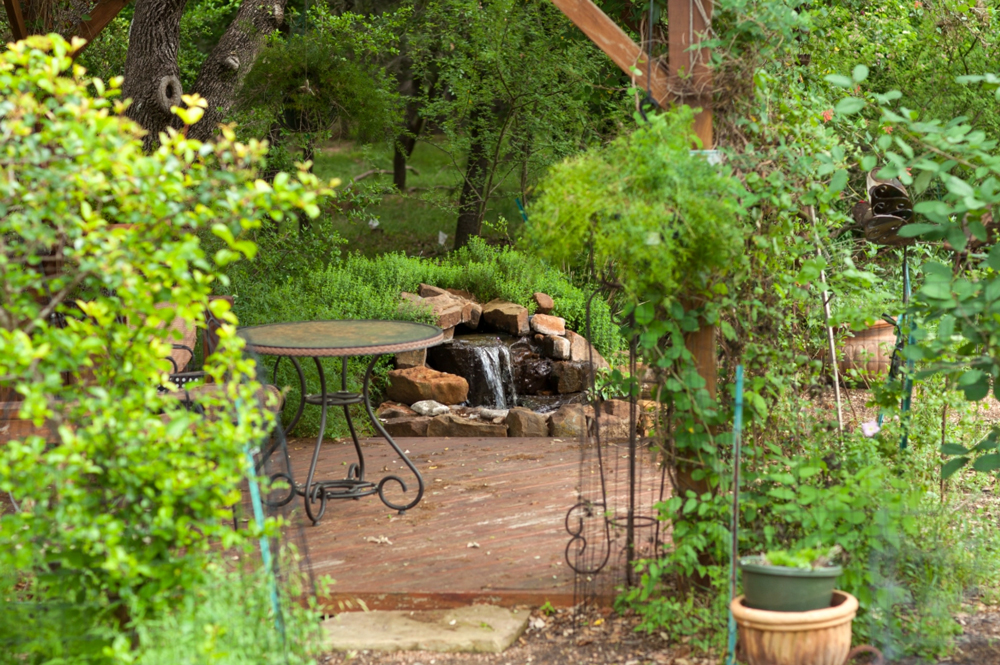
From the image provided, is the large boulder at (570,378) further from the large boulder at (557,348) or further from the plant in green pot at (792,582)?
the plant in green pot at (792,582)

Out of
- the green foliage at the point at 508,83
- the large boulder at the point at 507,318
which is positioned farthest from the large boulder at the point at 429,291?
the green foliage at the point at 508,83

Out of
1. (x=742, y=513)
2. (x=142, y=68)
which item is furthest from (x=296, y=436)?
(x=742, y=513)

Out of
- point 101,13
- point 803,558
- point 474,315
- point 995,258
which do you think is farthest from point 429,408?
point 995,258

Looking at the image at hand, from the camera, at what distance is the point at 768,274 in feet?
10.2

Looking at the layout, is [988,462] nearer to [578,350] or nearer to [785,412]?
[785,412]

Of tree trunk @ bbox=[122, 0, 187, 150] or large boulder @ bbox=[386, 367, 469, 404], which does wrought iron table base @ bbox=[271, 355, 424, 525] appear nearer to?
large boulder @ bbox=[386, 367, 469, 404]

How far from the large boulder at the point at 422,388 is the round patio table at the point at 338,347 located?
2.35 metres

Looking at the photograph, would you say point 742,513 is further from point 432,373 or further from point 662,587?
point 432,373

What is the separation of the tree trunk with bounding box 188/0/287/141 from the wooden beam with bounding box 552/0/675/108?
4331 millimetres

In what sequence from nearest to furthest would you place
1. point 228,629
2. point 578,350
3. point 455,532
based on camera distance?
→ point 228,629
point 455,532
point 578,350

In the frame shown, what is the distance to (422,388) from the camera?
22.4 ft

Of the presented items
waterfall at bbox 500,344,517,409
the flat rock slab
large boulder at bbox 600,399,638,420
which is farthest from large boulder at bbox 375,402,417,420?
the flat rock slab

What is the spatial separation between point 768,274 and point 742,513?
2.66ft

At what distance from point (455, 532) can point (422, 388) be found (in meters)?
3.08
